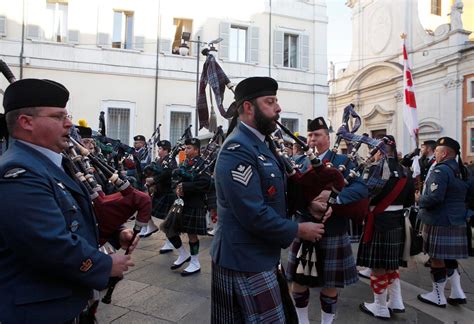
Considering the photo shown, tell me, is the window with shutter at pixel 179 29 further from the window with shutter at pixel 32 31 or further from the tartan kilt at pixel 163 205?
the tartan kilt at pixel 163 205

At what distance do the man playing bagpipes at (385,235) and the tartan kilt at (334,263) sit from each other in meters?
0.67

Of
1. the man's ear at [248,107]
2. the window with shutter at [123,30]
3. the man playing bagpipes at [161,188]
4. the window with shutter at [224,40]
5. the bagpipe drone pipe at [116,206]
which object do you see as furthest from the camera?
the window with shutter at [224,40]

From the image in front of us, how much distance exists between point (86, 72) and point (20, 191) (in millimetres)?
15198

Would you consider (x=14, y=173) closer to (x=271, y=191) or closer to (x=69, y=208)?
(x=69, y=208)

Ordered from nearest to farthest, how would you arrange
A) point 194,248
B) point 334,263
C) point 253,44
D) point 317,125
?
point 334,263, point 317,125, point 194,248, point 253,44

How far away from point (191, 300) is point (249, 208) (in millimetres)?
2429

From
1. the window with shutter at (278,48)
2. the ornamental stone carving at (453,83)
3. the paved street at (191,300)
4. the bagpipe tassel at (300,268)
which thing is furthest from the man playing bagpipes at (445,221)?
the ornamental stone carving at (453,83)

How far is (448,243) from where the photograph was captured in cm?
424

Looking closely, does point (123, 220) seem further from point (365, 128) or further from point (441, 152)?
point (365, 128)

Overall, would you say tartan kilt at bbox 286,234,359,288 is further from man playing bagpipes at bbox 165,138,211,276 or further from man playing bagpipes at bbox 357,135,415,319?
man playing bagpipes at bbox 165,138,211,276

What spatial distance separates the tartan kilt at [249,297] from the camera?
2.19 meters

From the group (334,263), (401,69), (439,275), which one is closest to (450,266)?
(439,275)

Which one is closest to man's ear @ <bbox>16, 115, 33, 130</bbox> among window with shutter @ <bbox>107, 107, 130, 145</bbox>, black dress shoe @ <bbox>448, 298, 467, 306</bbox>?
black dress shoe @ <bbox>448, 298, 467, 306</bbox>

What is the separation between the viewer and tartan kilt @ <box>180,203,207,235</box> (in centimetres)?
524
